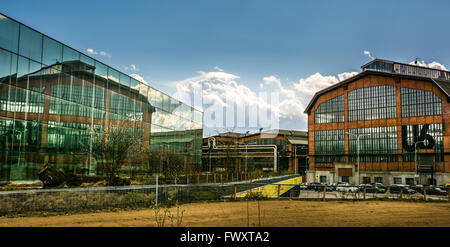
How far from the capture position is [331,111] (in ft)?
247

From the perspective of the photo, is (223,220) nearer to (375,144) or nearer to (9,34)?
(9,34)

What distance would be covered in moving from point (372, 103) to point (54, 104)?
204 ft

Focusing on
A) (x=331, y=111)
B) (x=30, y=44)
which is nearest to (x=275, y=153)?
(x=331, y=111)

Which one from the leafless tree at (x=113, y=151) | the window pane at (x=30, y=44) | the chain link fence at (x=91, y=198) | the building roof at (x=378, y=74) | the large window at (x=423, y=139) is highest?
the building roof at (x=378, y=74)

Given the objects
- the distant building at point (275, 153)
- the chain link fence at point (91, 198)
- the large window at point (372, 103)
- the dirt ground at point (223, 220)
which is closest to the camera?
the dirt ground at point (223, 220)

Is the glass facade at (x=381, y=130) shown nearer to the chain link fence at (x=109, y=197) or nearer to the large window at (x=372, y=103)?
the large window at (x=372, y=103)

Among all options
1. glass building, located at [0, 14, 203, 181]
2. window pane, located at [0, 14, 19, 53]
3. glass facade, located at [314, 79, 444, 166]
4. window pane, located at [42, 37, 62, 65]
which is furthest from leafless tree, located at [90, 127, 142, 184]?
glass facade, located at [314, 79, 444, 166]

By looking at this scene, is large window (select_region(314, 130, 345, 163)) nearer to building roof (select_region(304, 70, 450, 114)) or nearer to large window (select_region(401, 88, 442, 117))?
building roof (select_region(304, 70, 450, 114))

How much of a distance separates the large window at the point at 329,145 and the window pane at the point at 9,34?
65006mm

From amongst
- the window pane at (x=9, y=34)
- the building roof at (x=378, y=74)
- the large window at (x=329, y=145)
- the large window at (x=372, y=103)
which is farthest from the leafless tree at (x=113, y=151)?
the large window at (x=329, y=145)

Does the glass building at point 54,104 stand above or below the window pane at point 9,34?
below

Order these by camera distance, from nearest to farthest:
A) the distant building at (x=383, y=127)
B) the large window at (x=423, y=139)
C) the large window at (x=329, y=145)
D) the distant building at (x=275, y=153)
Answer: the large window at (x=423, y=139), the distant building at (x=383, y=127), the large window at (x=329, y=145), the distant building at (x=275, y=153)

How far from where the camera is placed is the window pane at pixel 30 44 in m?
21.0
